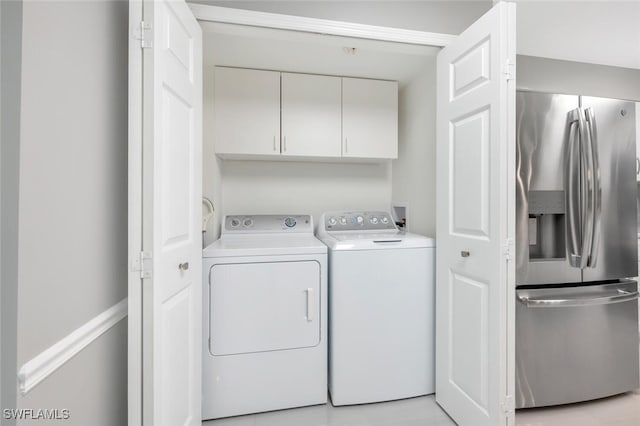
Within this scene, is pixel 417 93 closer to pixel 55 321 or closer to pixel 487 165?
pixel 487 165

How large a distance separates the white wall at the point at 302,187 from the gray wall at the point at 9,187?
178 cm

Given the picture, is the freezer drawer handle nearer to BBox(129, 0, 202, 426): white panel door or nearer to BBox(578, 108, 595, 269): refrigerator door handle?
BBox(578, 108, 595, 269): refrigerator door handle

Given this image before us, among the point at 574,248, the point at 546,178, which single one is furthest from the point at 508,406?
the point at 546,178

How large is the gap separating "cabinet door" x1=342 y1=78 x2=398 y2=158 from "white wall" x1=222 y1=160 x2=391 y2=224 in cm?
32

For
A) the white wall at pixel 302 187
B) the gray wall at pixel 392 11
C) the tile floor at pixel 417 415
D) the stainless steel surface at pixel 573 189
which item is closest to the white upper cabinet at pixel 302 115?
the white wall at pixel 302 187

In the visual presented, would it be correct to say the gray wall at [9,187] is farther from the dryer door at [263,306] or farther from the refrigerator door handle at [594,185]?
the refrigerator door handle at [594,185]

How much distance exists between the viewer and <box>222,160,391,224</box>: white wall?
96.7 inches

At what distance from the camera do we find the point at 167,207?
1094mm

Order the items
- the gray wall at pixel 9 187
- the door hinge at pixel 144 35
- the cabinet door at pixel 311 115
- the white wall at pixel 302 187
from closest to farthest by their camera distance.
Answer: the gray wall at pixel 9 187 → the door hinge at pixel 144 35 → the cabinet door at pixel 311 115 → the white wall at pixel 302 187

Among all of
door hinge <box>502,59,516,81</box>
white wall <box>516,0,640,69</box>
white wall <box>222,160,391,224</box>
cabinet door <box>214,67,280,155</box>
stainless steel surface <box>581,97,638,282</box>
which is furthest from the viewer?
white wall <box>222,160,391,224</box>

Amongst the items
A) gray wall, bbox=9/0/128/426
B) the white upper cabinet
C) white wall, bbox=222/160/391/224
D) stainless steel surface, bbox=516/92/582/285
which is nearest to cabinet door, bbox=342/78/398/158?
the white upper cabinet

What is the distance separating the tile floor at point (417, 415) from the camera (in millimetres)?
1631

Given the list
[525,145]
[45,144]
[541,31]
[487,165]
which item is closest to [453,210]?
[487,165]

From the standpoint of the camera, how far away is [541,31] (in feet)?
6.36
